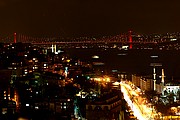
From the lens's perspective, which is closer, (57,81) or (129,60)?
(57,81)

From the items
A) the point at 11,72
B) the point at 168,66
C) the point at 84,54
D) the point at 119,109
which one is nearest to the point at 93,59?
the point at 84,54

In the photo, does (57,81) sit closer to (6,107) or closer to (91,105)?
(91,105)

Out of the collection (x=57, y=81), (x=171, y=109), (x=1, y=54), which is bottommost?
(x=171, y=109)

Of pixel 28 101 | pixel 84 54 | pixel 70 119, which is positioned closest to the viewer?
pixel 70 119

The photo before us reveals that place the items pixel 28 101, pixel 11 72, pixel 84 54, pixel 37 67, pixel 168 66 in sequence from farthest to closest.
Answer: pixel 84 54
pixel 168 66
pixel 37 67
pixel 11 72
pixel 28 101

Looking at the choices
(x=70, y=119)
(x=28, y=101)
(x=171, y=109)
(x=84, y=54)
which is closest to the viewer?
(x=70, y=119)

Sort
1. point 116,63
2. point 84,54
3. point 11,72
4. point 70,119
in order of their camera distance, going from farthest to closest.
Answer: point 84,54 < point 116,63 < point 11,72 < point 70,119

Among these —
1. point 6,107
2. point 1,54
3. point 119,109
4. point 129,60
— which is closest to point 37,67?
point 1,54

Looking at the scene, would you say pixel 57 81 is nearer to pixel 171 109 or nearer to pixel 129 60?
pixel 171 109

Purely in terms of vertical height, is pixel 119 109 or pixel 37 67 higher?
pixel 37 67
